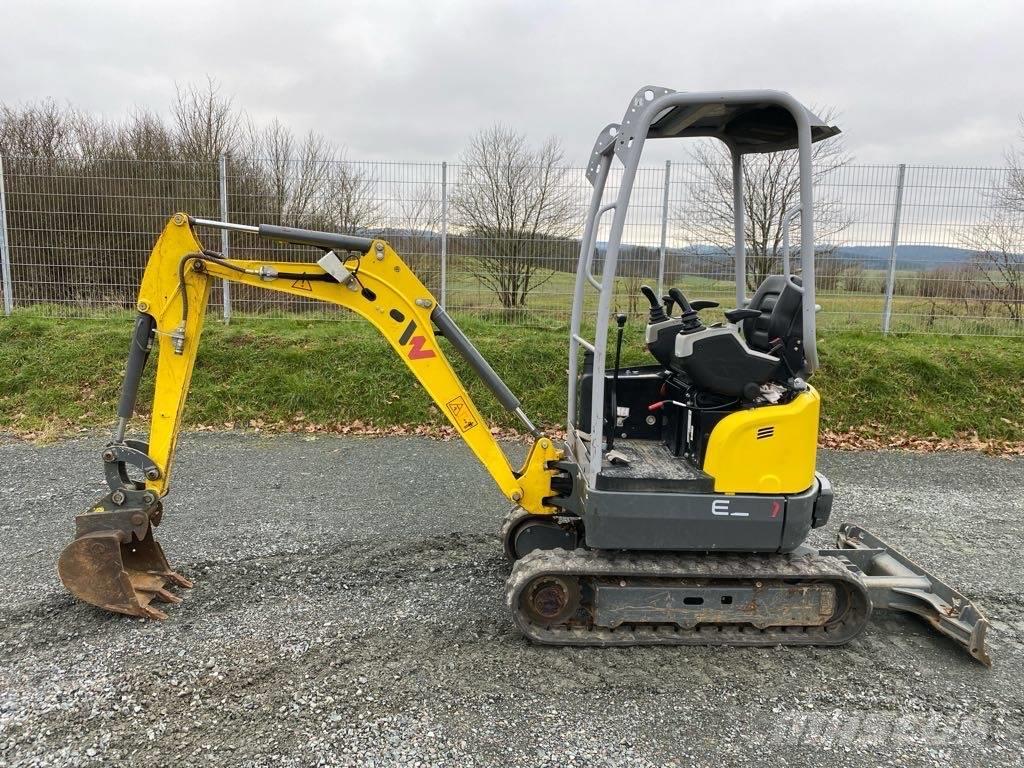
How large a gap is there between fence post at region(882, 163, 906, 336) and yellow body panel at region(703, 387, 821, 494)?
7846mm

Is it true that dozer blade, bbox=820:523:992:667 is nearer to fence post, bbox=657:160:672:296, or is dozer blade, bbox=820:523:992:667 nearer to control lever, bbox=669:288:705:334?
control lever, bbox=669:288:705:334

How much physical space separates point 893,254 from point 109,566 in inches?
423

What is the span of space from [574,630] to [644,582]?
1.62 feet

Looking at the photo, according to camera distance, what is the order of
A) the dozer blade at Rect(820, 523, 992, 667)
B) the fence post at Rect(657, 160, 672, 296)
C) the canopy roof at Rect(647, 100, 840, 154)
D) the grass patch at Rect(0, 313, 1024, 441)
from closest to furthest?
the dozer blade at Rect(820, 523, 992, 667) < the canopy roof at Rect(647, 100, 840, 154) < the grass patch at Rect(0, 313, 1024, 441) < the fence post at Rect(657, 160, 672, 296)

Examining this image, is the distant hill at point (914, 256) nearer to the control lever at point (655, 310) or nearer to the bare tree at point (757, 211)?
the bare tree at point (757, 211)

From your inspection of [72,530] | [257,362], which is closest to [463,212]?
[257,362]

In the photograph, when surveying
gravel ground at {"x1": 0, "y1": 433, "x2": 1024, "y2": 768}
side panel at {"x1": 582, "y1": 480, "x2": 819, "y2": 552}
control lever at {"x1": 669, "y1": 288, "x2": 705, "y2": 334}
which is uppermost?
control lever at {"x1": 669, "y1": 288, "x2": 705, "y2": 334}

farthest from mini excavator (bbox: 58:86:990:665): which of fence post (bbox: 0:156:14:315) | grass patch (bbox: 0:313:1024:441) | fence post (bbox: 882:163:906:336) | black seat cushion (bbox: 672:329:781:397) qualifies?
fence post (bbox: 0:156:14:315)

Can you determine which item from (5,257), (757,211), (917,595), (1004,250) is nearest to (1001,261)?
(1004,250)

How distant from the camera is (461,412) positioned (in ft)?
13.7

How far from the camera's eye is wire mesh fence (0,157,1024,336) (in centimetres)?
991

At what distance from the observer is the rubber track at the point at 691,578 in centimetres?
369

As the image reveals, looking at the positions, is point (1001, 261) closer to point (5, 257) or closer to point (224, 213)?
point (224, 213)

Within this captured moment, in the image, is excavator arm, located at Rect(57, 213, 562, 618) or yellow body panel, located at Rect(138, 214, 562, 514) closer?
excavator arm, located at Rect(57, 213, 562, 618)
